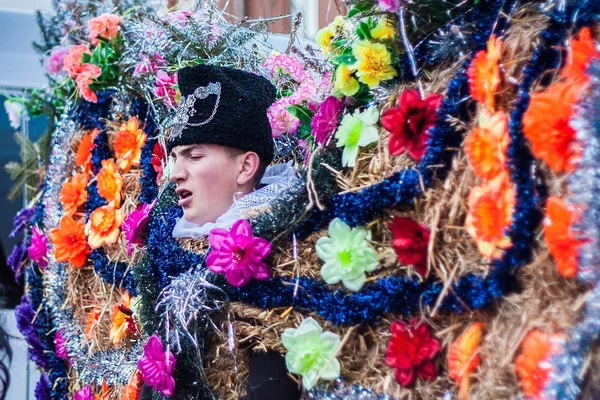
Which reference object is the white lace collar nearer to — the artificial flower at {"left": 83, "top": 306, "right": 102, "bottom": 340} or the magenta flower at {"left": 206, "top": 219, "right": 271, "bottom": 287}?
the magenta flower at {"left": 206, "top": 219, "right": 271, "bottom": 287}

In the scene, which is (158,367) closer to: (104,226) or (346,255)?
(346,255)

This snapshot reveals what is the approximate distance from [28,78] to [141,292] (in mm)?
2312

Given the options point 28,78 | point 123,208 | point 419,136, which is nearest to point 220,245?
point 419,136

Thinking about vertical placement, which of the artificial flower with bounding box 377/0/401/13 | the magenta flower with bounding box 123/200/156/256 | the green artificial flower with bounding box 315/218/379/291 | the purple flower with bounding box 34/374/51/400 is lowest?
the purple flower with bounding box 34/374/51/400

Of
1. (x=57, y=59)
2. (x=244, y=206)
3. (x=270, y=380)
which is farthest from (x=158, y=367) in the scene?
(x=57, y=59)

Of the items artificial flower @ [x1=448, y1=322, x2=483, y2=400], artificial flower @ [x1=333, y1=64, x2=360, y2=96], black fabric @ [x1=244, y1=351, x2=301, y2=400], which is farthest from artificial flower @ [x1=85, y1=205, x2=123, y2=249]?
artificial flower @ [x1=448, y1=322, x2=483, y2=400]

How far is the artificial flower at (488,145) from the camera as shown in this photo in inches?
58.7

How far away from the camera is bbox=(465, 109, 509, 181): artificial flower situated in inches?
58.7

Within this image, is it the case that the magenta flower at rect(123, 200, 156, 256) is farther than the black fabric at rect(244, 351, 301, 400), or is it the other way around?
the magenta flower at rect(123, 200, 156, 256)

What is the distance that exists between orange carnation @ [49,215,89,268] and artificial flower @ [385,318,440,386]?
5.03 feet

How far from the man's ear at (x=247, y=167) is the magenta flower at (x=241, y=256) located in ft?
0.82

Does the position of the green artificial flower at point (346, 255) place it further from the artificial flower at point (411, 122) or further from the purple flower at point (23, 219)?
the purple flower at point (23, 219)

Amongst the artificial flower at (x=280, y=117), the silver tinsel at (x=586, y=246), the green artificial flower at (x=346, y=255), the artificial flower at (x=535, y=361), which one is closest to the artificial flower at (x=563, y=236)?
the silver tinsel at (x=586, y=246)

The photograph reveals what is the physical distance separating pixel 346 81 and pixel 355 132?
0.16 meters
